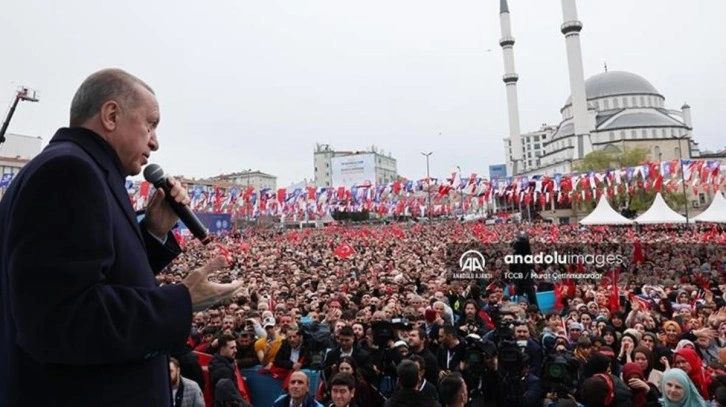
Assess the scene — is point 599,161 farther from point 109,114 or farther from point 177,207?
point 109,114

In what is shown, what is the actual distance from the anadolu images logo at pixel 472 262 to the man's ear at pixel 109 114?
13.4m

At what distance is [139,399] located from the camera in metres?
1.22

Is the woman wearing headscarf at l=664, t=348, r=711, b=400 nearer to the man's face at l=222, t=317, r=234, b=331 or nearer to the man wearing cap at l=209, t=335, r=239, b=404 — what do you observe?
the man wearing cap at l=209, t=335, r=239, b=404

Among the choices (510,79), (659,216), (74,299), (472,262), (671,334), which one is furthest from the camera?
(510,79)

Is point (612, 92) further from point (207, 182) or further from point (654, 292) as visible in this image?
point (654, 292)

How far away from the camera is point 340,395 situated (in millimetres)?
4688

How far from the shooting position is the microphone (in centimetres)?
170

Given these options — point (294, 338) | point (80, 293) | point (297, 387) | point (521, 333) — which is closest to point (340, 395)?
point (297, 387)

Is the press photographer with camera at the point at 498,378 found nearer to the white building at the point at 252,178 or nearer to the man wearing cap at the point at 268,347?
the man wearing cap at the point at 268,347

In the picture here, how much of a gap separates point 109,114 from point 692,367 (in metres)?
6.25

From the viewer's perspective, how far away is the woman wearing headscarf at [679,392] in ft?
14.5

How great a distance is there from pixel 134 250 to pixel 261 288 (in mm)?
12275

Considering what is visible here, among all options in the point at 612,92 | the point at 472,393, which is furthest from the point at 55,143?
the point at 612,92

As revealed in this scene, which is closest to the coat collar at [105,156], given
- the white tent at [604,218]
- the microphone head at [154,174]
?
the microphone head at [154,174]
